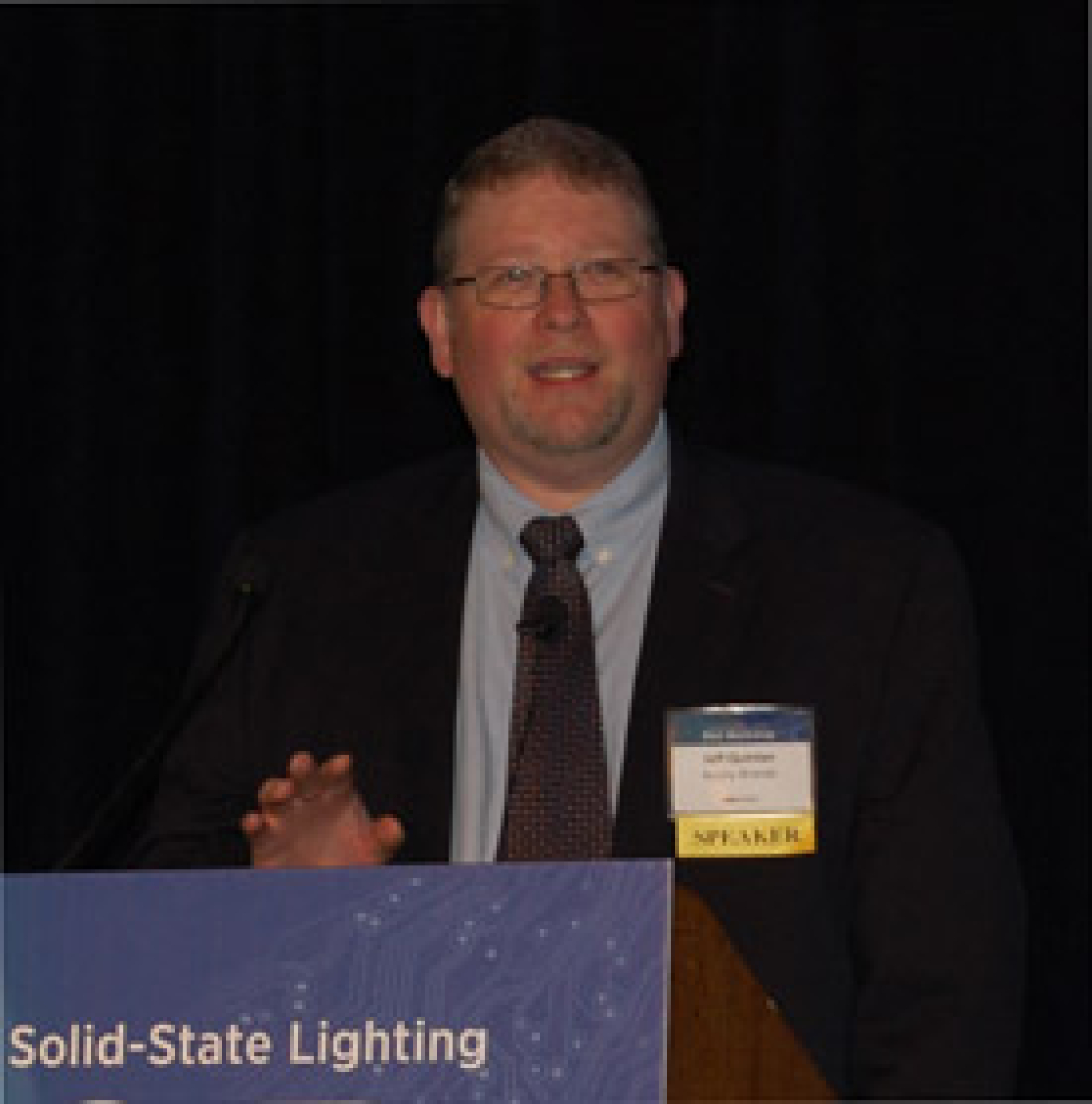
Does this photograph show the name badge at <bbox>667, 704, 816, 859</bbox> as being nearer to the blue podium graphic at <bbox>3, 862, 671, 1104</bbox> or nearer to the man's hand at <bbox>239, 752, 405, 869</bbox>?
the man's hand at <bbox>239, 752, 405, 869</bbox>

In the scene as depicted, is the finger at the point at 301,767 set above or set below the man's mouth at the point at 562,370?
below

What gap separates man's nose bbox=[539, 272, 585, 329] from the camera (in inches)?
109

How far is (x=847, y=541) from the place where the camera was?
2.77 metres

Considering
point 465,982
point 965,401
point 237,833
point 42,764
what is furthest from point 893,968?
point 42,764

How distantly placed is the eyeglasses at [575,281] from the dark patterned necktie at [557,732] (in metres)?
0.29

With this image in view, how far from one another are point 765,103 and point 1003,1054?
5.90 ft

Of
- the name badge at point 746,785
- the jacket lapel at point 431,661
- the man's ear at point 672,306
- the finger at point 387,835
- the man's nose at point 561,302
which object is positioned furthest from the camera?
the man's ear at point 672,306

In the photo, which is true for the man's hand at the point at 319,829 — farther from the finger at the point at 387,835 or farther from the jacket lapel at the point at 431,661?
the jacket lapel at the point at 431,661

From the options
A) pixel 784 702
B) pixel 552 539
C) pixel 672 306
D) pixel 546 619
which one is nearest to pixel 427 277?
pixel 672 306

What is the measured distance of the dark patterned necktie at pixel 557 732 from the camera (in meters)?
2.55

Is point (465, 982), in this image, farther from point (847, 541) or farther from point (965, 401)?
point (965, 401)

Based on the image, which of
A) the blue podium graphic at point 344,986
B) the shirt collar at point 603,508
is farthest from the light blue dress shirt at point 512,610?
the blue podium graphic at point 344,986

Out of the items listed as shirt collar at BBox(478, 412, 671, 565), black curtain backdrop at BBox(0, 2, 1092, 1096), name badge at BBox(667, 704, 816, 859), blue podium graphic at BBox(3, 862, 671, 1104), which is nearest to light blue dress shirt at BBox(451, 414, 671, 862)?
shirt collar at BBox(478, 412, 671, 565)

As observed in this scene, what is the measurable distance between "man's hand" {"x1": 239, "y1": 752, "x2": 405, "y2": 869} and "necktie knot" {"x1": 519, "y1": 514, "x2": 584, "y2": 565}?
2.26 feet
